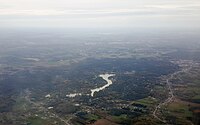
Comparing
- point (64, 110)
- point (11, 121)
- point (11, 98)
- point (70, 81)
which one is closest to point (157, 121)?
point (64, 110)

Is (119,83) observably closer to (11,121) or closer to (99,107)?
(99,107)

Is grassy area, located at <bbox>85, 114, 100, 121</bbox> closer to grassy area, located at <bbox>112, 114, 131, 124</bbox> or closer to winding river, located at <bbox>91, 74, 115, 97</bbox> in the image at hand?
grassy area, located at <bbox>112, 114, 131, 124</bbox>

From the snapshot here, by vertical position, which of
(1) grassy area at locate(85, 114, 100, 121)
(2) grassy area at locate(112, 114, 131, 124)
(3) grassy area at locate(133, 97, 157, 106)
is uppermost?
(3) grassy area at locate(133, 97, 157, 106)

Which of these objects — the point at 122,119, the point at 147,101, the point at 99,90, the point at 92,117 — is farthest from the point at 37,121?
the point at 99,90

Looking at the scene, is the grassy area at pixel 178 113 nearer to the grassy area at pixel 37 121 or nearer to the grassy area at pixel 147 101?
the grassy area at pixel 147 101

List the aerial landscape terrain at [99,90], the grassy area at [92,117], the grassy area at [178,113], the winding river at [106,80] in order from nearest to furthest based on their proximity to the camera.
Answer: the grassy area at [178,113], the grassy area at [92,117], the aerial landscape terrain at [99,90], the winding river at [106,80]

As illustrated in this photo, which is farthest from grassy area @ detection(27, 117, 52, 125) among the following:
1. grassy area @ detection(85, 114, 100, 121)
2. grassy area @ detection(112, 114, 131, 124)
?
grassy area @ detection(112, 114, 131, 124)

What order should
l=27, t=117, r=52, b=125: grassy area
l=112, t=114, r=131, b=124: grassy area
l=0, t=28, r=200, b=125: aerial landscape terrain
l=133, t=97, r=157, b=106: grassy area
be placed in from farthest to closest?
l=133, t=97, r=157, b=106: grassy area, l=0, t=28, r=200, b=125: aerial landscape terrain, l=112, t=114, r=131, b=124: grassy area, l=27, t=117, r=52, b=125: grassy area

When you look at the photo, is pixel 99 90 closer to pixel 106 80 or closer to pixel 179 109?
pixel 106 80

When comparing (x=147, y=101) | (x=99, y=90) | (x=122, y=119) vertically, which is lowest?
(x=122, y=119)

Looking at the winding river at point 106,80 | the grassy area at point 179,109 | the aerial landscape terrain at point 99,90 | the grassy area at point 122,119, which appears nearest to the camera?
the grassy area at point 122,119

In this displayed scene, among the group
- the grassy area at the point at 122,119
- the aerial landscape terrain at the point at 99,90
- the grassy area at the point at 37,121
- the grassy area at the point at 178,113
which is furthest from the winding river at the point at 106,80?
the grassy area at the point at 37,121

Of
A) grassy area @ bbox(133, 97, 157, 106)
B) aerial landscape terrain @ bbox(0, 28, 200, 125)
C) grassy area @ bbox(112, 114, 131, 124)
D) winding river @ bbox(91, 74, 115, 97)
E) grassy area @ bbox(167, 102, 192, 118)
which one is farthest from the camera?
winding river @ bbox(91, 74, 115, 97)
